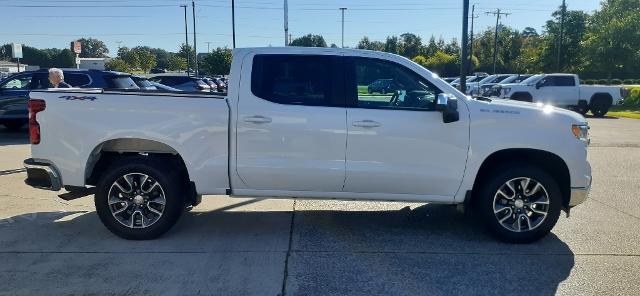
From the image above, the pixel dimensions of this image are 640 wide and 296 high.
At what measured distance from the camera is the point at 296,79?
538 centimetres

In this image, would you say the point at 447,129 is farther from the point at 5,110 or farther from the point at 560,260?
the point at 5,110

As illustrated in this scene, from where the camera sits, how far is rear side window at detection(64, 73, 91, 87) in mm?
13281

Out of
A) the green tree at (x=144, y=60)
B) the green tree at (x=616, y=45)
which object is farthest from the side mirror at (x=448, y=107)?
the green tree at (x=144, y=60)

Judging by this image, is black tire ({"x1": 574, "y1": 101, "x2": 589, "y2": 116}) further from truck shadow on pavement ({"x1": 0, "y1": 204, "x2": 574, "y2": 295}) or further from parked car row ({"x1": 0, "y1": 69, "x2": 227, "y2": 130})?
truck shadow on pavement ({"x1": 0, "y1": 204, "x2": 574, "y2": 295})

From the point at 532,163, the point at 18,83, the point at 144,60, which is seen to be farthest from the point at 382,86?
the point at 144,60

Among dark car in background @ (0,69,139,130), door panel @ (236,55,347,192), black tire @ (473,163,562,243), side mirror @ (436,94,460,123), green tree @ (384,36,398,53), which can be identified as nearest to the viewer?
side mirror @ (436,94,460,123)

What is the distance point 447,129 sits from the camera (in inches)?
206

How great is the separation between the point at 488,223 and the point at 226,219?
9.65 feet

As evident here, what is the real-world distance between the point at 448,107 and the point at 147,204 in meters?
3.15

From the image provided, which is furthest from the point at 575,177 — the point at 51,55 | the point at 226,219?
the point at 51,55

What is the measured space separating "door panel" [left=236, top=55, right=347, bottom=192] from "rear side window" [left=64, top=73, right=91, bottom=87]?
9435mm

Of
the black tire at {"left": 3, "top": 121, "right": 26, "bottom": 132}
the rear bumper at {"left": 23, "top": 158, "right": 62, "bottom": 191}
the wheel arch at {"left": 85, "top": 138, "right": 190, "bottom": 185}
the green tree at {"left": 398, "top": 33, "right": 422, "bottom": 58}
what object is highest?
the green tree at {"left": 398, "top": 33, "right": 422, "bottom": 58}

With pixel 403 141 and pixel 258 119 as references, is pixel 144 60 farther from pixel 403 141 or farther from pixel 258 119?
pixel 403 141

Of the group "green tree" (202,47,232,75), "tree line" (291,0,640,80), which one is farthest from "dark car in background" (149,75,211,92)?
"green tree" (202,47,232,75)
